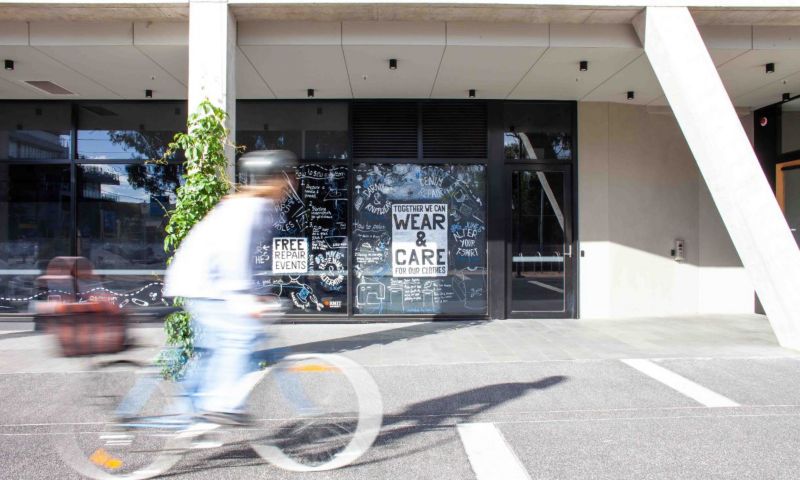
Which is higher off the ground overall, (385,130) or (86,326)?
(385,130)

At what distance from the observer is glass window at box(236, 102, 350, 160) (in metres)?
9.56

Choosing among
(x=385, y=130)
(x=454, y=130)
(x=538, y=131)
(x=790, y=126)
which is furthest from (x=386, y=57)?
(x=790, y=126)

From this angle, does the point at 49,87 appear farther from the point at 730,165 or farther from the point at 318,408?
the point at 730,165

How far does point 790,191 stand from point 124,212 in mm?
11579

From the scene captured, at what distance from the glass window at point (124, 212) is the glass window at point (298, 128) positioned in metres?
1.47

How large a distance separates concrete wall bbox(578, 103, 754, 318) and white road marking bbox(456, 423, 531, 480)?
592 centimetres

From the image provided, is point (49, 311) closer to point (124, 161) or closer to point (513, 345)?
point (513, 345)

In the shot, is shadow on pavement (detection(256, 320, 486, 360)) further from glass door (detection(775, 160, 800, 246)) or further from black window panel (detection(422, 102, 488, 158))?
glass door (detection(775, 160, 800, 246))

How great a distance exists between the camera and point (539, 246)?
967 cm

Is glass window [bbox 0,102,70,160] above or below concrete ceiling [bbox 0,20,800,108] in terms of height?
below

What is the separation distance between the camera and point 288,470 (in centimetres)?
358

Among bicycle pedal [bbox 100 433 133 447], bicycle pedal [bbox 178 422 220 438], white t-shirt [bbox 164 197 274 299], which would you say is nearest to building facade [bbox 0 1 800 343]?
bicycle pedal [bbox 100 433 133 447]

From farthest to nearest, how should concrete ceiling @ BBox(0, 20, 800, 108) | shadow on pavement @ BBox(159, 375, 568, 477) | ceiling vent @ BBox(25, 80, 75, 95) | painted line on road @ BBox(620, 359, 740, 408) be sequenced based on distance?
ceiling vent @ BBox(25, 80, 75, 95) → concrete ceiling @ BBox(0, 20, 800, 108) → painted line on road @ BBox(620, 359, 740, 408) → shadow on pavement @ BBox(159, 375, 568, 477)

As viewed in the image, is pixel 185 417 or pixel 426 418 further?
pixel 426 418
